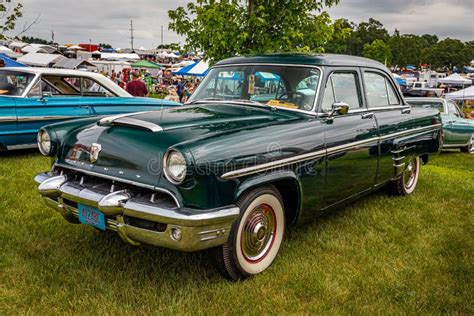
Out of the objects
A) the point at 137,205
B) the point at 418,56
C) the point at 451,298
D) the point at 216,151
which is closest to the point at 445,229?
the point at 451,298

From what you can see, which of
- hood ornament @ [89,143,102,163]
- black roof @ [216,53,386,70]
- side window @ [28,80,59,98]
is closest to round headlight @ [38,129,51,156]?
hood ornament @ [89,143,102,163]

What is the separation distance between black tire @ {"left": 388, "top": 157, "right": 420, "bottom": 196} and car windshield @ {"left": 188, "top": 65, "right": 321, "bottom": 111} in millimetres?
2170

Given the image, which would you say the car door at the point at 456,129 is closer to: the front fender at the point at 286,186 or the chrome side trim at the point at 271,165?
the chrome side trim at the point at 271,165

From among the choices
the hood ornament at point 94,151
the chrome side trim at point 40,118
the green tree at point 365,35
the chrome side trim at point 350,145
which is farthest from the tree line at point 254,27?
the green tree at point 365,35

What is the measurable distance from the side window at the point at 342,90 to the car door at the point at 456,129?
8.04 m

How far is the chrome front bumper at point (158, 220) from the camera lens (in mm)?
2783

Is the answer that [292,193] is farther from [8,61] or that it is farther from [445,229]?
[8,61]

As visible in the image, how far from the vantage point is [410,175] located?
6.09 m

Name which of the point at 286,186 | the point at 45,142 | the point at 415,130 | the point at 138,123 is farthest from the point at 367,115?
the point at 45,142

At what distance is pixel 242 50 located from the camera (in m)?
7.41

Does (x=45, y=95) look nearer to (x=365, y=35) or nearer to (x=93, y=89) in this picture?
(x=93, y=89)

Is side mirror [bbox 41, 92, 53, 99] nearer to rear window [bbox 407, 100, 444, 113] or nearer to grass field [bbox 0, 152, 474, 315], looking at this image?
grass field [bbox 0, 152, 474, 315]

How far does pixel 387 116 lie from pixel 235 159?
8.37 feet

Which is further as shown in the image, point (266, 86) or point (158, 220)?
point (266, 86)
